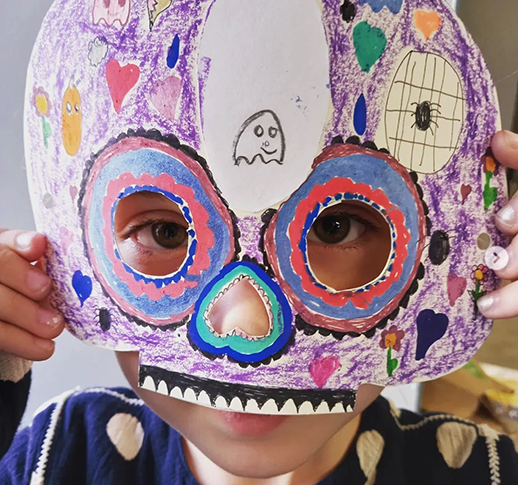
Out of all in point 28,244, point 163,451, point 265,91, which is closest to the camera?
point 265,91

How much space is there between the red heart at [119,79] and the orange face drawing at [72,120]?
41 millimetres

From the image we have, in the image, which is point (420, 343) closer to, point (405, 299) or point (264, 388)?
point (405, 299)

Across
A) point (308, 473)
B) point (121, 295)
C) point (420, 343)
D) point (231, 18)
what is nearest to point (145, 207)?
point (121, 295)

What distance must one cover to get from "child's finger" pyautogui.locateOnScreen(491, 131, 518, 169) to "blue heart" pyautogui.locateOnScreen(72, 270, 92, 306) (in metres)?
0.42

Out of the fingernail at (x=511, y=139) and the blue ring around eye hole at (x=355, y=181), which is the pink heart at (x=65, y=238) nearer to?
the blue ring around eye hole at (x=355, y=181)

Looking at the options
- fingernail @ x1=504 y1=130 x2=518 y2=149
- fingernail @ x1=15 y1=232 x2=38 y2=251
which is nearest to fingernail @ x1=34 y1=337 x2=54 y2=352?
fingernail @ x1=15 y1=232 x2=38 y2=251

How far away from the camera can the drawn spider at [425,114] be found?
462mm

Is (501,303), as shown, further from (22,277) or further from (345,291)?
(22,277)

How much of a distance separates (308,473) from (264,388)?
0.30m

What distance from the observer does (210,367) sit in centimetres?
46

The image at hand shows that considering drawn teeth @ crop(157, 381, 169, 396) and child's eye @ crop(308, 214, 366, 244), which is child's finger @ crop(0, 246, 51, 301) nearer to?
drawn teeth @ crop(157, 381, 169, 396)

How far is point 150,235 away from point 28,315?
0.16 meters

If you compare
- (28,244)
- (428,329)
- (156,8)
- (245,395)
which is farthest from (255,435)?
(156,8)

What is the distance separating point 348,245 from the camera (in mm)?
521
